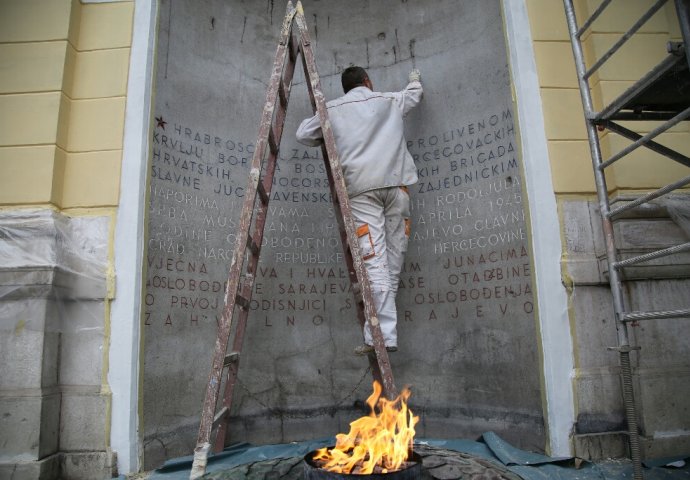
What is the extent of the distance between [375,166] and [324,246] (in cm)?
96

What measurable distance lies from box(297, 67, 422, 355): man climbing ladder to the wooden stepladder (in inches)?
7.8

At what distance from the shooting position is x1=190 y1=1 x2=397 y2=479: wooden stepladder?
238 cm

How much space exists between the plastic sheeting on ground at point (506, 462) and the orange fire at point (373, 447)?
69 centimetres

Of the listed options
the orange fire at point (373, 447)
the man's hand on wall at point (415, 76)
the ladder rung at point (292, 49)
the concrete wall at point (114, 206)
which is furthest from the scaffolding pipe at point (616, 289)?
the ladder rung at point (292, 49)

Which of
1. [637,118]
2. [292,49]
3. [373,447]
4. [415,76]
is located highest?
[415,76]

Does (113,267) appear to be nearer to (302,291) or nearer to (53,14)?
(302,291)

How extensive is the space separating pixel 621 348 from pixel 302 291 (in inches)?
86.0

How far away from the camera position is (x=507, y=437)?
121 inches

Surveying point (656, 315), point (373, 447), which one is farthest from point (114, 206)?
point (656, 315)

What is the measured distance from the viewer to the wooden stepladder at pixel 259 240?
238 cm

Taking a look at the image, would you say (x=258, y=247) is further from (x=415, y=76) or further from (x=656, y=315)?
(x=656, y=315)

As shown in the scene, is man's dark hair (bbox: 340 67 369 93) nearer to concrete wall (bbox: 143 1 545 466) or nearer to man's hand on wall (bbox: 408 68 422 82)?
man's hand on wall (bbox: 408 68 422 82)

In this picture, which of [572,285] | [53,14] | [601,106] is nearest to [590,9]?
[601,106]

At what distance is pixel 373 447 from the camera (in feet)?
7.04
